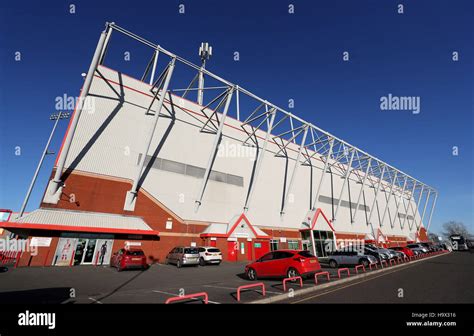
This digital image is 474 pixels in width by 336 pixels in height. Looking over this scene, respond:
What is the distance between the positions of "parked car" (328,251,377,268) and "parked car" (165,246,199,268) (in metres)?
11.9

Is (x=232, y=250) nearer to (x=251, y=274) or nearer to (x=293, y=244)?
(x=293, y=244)

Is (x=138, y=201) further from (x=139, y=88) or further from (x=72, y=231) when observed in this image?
(x=139, y=88)

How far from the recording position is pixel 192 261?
2259cm

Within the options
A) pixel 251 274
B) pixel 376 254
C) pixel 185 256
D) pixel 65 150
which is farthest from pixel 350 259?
pixel 65 150

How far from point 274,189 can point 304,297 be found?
94.5 ft

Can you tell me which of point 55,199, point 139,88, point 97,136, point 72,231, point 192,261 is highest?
point 139,88

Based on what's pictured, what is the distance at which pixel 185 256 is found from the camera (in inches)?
871

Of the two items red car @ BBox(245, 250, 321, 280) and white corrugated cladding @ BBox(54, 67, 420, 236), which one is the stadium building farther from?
red car @ BBox(245, 250, 321, 280)

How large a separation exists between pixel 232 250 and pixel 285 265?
630 inches

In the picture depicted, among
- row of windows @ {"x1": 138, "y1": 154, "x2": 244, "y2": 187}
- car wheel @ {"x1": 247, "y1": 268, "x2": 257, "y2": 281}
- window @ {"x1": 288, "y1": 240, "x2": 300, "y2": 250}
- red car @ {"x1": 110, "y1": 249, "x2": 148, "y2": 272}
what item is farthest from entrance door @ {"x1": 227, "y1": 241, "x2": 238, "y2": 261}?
car wheel @ {"x1": 247, "y1": 268, "x2": 257, "y2": 281}

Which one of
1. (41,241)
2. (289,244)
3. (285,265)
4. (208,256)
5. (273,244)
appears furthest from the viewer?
(289,244)

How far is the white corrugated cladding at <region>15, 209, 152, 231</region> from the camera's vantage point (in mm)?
19281

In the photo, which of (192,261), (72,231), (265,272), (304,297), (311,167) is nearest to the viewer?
(304,297)
